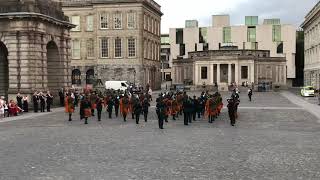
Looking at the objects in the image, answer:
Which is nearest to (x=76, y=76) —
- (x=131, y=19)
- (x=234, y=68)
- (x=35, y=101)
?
(x=131, y=19)

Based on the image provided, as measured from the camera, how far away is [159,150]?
1680cm

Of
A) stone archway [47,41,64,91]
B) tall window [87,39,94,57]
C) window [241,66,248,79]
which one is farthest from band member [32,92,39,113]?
window [241,66,248,79]

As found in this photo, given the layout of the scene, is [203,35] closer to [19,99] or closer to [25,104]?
[25,104]

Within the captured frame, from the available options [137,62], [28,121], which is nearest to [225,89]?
[137,62]

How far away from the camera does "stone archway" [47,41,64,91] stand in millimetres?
41500

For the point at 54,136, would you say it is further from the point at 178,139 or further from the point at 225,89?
the point at 225,89

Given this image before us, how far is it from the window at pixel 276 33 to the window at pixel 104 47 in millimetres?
47515

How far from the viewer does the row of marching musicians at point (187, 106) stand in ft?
81.7

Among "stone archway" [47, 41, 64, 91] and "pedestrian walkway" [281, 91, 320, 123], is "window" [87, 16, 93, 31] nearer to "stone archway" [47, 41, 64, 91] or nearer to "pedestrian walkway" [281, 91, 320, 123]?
"stone archway" [47, 41, 64, 91]

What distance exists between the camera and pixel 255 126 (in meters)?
24.8

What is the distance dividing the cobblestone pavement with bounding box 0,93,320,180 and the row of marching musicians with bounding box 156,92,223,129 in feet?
2.64

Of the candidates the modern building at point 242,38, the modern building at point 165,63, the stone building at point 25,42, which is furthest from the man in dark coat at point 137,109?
the modern building at point 165,63

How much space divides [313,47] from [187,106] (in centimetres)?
5652

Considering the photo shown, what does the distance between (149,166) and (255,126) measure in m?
11.9
